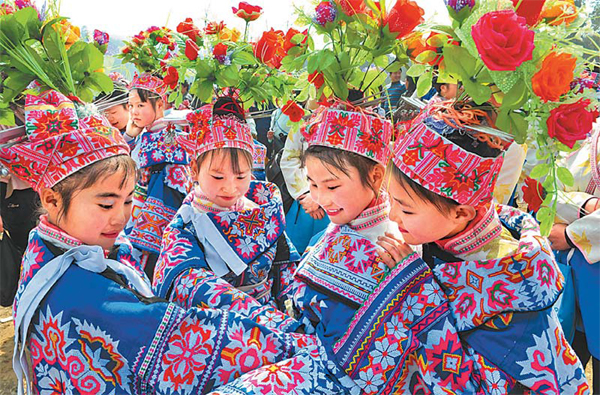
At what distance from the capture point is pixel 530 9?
57.4 inches

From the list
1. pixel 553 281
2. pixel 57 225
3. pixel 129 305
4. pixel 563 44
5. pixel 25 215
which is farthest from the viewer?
pixel 25 215

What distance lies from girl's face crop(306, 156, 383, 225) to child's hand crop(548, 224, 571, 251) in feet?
4.07

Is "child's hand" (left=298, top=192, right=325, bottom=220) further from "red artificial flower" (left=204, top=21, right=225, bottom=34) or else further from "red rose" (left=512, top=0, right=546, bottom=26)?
"red rose" (left=512, top=0, right=546, bottom=26)

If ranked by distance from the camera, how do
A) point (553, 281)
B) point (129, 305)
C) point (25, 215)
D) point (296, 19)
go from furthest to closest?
point (25, 215)
point (296, 19)
point (129, 305)
point (553, 281)

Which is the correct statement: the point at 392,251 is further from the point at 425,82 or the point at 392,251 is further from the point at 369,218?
the point at 425,82

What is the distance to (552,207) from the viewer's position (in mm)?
1504

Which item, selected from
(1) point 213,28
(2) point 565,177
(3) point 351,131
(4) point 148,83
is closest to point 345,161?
(3) point 351,131

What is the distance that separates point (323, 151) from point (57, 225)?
3.85 feet

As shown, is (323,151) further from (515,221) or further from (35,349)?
(35,349)

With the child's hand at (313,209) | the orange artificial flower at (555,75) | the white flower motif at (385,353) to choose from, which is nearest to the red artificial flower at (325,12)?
the orange artificial flower at (555,75)

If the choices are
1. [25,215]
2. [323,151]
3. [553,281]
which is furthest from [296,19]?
[25,215]

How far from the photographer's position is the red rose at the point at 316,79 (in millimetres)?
2080

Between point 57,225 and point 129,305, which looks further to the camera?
point 57,225

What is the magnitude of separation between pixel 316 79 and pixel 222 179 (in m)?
0.79
